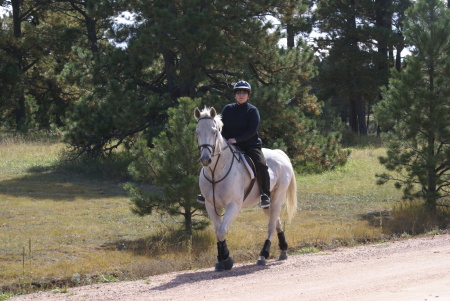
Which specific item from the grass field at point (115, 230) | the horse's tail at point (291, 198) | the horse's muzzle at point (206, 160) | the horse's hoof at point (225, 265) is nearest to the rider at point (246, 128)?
the horse's hoof at point (225, 265)

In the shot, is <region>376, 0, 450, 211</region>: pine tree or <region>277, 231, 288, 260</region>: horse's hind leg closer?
<region>277, 231, 288, 260</region>: horse's hind leg

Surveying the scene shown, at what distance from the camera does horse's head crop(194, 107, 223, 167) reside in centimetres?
879

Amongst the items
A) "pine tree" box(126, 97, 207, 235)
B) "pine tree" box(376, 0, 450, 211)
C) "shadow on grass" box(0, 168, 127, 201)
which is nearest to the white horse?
"pine tree" box(126, 97, 207, 235)

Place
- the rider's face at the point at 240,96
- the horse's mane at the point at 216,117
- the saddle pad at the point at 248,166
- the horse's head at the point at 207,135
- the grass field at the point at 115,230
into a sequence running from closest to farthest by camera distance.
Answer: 1. the horse's head at the point at 207,135
2. the horse's mane at the point at 216,117
3. the saddle pad at the point at 248,166
4. the rider's face at the point at 240,96
5. the grass field at the point at 115,230

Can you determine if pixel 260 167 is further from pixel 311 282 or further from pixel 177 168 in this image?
pixel 177 168

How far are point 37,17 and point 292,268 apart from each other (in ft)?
116

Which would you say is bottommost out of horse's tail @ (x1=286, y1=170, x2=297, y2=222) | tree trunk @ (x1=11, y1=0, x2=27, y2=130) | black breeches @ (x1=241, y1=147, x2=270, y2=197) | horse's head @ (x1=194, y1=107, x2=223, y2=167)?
horse's tail @ (x1=286, y1=170, x2=297, y2=222)

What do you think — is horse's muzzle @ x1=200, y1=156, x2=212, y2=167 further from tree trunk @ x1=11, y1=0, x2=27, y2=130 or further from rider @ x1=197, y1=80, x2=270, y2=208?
tree trunk @ x1=11, y1=0, x2=27, y2=130

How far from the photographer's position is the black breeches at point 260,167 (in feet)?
33.2

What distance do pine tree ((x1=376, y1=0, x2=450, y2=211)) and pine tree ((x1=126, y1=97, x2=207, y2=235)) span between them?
5.55 meters

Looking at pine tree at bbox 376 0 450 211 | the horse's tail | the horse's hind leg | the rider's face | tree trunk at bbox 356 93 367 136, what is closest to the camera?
the rider's face

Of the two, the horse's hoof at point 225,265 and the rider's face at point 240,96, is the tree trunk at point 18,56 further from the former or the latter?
the horse's hoof at point 225,265

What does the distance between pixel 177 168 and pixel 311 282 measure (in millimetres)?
5010

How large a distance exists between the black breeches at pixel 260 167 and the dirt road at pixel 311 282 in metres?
1.34
